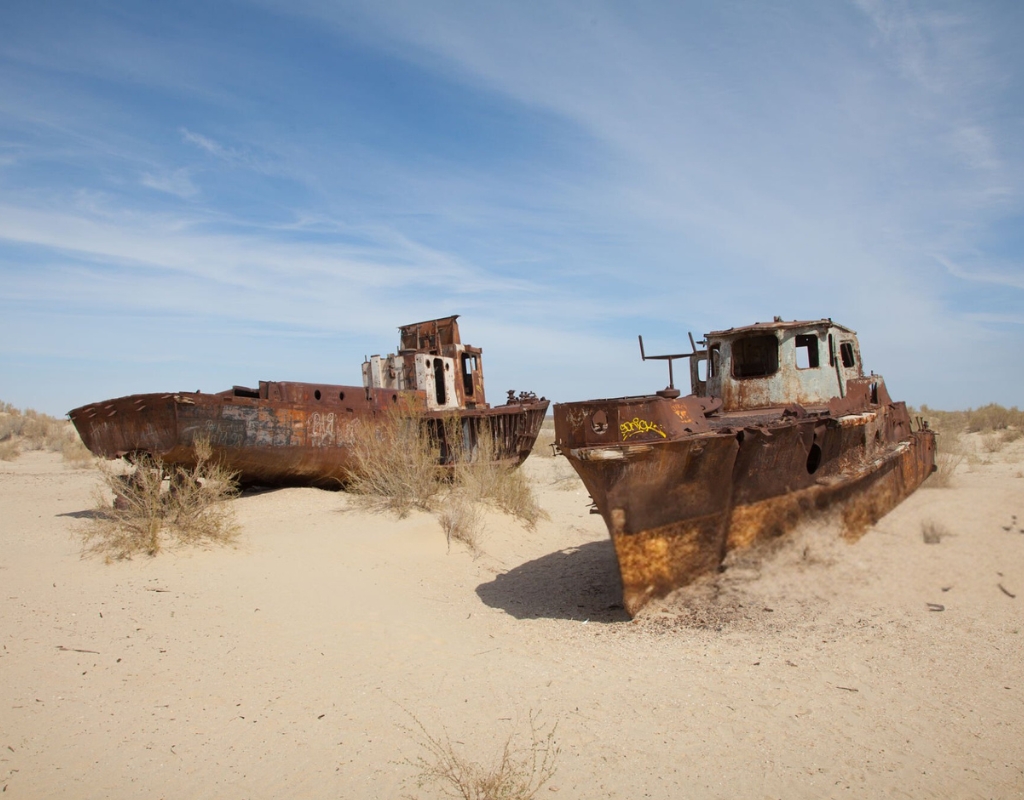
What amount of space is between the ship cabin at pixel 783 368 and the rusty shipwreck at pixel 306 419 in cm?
416

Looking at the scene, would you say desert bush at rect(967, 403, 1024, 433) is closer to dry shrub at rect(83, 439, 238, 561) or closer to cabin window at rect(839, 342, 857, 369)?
cabin window at rect(839, 342, 857, 369)

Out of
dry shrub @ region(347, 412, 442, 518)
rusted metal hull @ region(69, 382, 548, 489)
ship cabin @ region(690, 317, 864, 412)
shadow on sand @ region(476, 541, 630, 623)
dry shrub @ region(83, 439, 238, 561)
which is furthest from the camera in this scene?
dry shrub @ region(347, 412, 442, 518)

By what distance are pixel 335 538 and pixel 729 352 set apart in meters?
4.98

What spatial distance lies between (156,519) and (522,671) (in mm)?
4163

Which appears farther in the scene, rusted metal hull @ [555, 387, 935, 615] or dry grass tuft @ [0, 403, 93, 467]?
dry grass tuft @ [0, 403, 93, 467]

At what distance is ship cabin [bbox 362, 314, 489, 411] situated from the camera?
13.1 m

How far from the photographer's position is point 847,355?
27.4ft

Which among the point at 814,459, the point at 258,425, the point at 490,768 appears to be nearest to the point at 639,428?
the point at 814,459

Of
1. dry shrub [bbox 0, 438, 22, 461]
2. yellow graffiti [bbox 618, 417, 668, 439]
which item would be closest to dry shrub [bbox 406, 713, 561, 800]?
yellow graffiti [bbox 618, 417, 668, 439]

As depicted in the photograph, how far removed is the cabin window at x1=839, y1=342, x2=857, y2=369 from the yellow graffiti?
415cm

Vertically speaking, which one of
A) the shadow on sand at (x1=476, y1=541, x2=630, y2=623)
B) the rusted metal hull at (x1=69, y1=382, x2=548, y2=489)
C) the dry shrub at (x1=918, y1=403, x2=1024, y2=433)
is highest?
the rusted metal hull at (x1=69, y1=382, x2=548, y2=489)

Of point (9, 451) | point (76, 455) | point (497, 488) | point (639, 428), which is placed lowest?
point (497, 488)

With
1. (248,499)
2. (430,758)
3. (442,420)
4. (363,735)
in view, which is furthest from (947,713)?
(442,420)

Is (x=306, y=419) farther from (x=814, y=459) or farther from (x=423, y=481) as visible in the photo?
(x=814, y=459)
